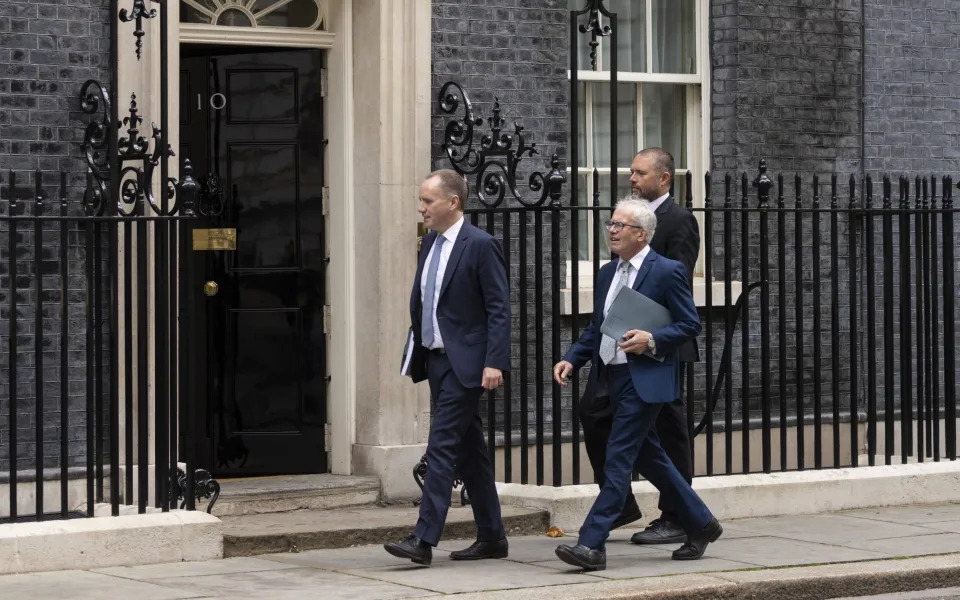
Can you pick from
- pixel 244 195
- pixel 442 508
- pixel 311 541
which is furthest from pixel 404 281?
pixel 442 508

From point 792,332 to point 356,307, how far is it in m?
3.13

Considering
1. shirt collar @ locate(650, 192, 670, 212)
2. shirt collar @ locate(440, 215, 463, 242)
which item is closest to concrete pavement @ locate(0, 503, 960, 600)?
shirt collar @ locate(440, 215, 463, 242)

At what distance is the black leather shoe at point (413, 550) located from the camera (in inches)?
297

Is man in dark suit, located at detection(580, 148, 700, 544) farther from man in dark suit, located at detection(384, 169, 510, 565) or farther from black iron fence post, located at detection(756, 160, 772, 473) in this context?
black iron fence post, located at detection(756, 160, 772, 473)

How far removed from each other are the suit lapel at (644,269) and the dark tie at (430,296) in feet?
3.00

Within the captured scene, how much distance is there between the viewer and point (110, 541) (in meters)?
7.81

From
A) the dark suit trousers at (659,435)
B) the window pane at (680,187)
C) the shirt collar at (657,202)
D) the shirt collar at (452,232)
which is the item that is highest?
the window pane at (680,187)

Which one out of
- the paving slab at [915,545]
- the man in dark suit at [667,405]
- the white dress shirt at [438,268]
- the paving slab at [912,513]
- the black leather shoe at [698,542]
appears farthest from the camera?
the paving slab at [912,513]

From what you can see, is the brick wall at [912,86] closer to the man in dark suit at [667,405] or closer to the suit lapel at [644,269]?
the man in dark suit at [667,405]

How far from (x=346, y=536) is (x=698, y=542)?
185 cm

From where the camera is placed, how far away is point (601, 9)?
9.48 m

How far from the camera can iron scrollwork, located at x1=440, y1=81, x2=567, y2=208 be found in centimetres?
912

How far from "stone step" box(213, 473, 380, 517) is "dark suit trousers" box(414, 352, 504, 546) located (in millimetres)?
1535

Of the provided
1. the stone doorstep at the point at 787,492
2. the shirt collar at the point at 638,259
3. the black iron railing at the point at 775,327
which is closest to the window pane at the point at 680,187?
the black iron railing at the point at 775,327
